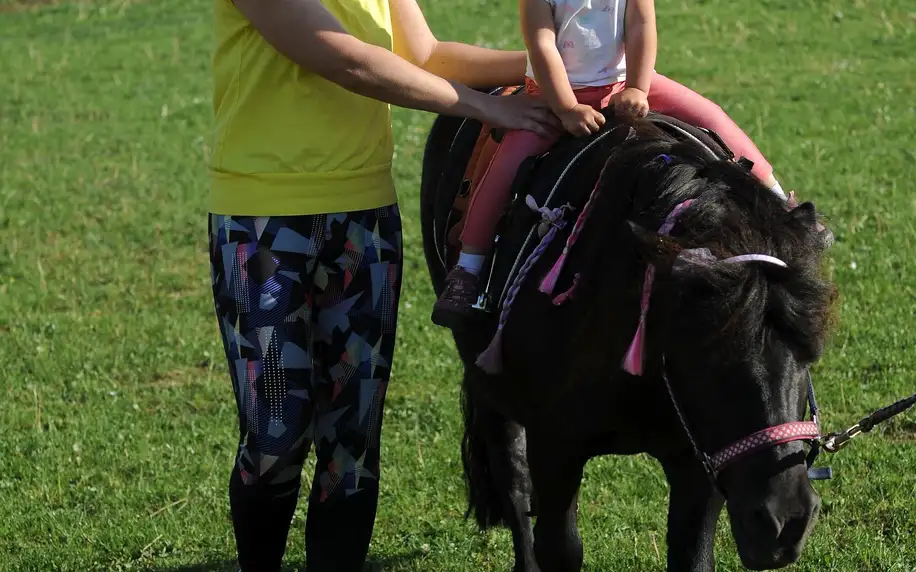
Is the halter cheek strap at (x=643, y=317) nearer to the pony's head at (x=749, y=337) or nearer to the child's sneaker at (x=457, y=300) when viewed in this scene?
the pony's head at (x=749, y=337)

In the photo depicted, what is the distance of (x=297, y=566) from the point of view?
445 centimetres

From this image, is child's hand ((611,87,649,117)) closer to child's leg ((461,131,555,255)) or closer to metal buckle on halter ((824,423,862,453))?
child's leg ((461,131,555,255))

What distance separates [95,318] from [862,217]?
4653 millimetres

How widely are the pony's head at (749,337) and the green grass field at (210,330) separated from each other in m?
1.57

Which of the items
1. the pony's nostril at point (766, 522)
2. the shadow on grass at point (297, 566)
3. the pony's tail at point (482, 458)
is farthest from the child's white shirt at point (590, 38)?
the shadow on grass at point (297, 566)

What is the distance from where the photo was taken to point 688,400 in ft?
9.31

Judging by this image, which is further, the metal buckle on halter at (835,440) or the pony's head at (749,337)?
the metal buckle on halter at (835,440)

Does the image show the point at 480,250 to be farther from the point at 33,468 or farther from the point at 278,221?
the point at 33,468

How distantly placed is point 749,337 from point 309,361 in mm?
1282

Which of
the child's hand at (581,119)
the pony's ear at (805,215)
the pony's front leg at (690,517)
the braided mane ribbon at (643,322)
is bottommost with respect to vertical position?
the pony's front leg at (690,517)

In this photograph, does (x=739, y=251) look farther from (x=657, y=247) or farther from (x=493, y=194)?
(x=493, y=194)

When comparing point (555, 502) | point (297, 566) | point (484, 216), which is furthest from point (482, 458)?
point (484, 216)

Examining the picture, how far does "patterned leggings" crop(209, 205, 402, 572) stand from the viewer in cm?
336

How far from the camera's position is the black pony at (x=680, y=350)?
268 cm
